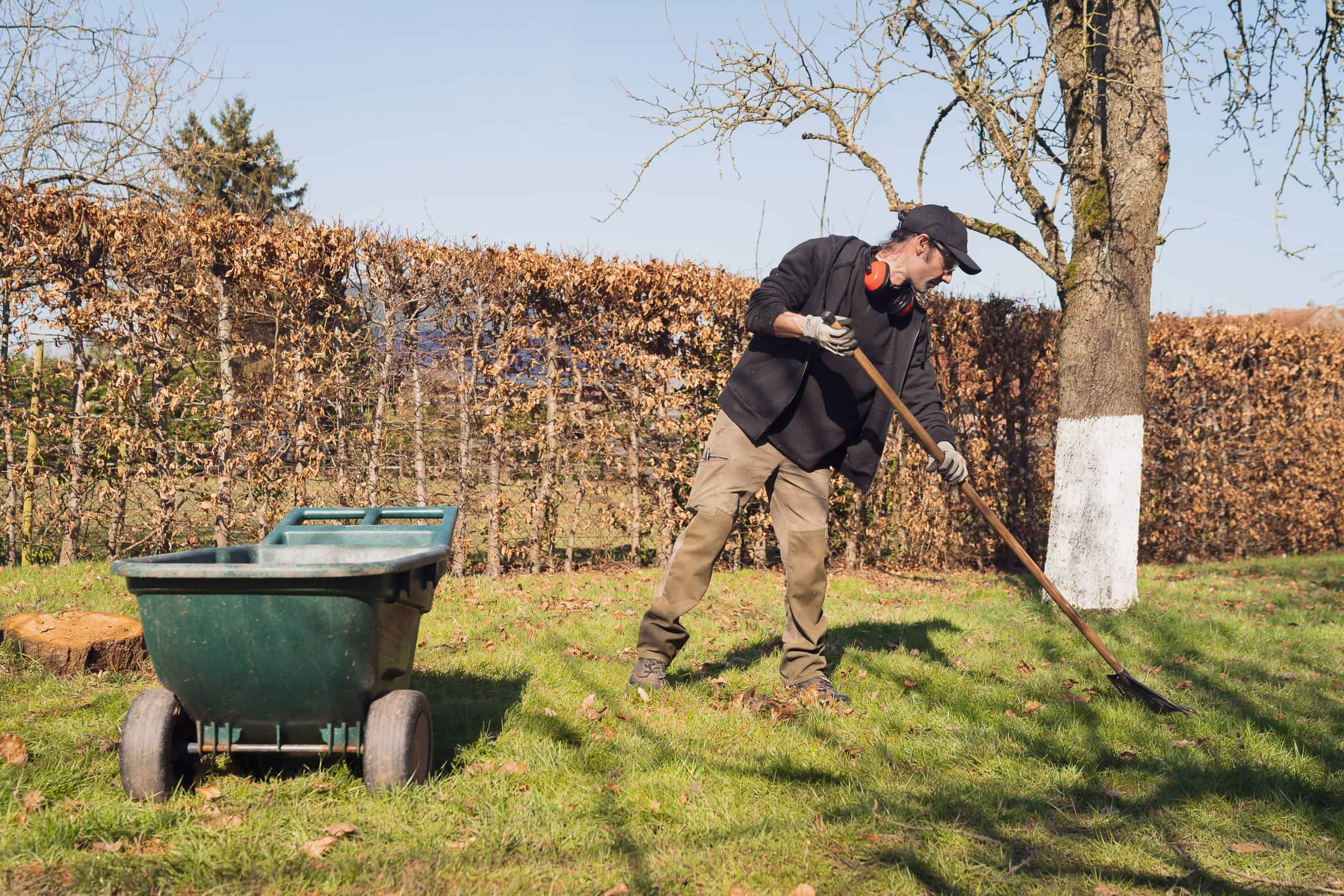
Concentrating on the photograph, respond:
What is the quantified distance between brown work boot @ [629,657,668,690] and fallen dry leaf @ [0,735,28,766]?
2246 millimetres

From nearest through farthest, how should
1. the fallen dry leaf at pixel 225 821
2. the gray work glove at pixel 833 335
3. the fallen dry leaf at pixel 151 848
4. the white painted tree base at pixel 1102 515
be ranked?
the fallen dry leaf at pixel 151 848
the fallen dry leaf at pixel 225 821
the gray work glove at pixel 833 335
the white painted tree base at pixel 1102 515

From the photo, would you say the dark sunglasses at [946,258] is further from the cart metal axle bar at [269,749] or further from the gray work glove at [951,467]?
the cart metal axle bar at [269,749]

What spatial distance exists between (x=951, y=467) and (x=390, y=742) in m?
2.59

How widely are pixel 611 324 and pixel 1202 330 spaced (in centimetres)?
670

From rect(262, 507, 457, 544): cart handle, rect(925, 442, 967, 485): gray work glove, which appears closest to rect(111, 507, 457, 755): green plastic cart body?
rect(262, 507, 457, 544): cart handle

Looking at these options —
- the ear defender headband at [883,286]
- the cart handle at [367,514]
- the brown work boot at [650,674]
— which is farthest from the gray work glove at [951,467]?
the cart handle at [367,514]

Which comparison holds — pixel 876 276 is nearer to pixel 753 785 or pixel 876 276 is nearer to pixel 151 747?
pixel 753 785

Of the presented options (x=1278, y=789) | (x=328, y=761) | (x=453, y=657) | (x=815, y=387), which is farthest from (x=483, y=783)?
(x=1278, y=789)

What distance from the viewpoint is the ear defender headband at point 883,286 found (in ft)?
13.0

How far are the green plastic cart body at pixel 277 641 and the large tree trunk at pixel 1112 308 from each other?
16.9 ft

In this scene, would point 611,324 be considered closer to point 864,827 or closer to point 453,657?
point 453,657

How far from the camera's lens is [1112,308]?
254 inches

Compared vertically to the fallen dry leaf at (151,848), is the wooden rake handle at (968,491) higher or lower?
higher

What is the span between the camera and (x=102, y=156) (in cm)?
959
